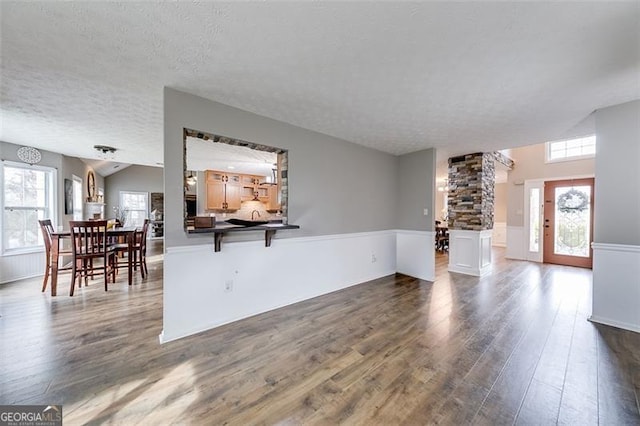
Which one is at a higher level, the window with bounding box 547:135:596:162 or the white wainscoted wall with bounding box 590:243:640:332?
the window with bounding box 547:135:596:162

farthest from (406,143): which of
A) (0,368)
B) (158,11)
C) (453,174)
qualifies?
(0,368)

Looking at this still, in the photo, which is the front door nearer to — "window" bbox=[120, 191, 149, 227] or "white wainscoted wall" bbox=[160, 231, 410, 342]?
"white wainscoted wall" bbox=[160, 231, 410, 342]

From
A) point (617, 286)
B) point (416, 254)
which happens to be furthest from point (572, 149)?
point (416, 254)

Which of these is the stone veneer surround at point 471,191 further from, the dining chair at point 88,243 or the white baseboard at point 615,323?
the dining chair at point 88,243

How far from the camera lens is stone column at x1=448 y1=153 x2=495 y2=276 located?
15.4ft

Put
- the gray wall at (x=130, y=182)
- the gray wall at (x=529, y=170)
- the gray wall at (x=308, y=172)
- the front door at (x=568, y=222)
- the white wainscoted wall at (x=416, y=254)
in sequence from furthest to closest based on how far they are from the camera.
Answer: the gray wall at (x=130, y=182)
the gray wall at (x=529, y=170)
the front door at (x=568, y=222)
the white wainscoted wall at (x=416, y=254)
the gray wall at (x=308, y=172)

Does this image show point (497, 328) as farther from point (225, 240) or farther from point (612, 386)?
point (225, 240)

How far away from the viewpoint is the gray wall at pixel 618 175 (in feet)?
8.41

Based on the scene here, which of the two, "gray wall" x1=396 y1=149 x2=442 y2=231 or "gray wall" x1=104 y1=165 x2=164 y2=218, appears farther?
"gray wall" x1=104 y1=165 x2=164 y2=218

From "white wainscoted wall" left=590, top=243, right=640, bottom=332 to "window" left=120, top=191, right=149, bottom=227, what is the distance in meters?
11.8

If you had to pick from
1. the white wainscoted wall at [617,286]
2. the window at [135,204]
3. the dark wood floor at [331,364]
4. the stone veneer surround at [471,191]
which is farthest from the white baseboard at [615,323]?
the window at [135,204]

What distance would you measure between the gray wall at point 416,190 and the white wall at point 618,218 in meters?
1.99

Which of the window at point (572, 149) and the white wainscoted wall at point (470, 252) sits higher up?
the window at point (572, 149)

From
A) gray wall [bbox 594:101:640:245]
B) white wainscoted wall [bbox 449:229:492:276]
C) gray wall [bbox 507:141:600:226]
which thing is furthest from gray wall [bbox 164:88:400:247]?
gray wall [bbox 507:141:600:226]
